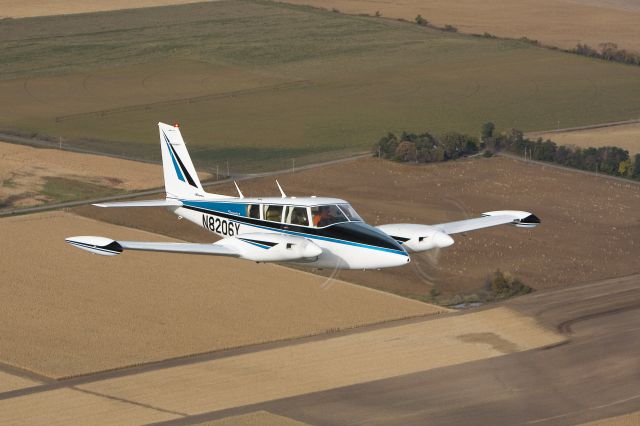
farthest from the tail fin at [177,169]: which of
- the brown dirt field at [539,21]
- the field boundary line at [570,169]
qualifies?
the brown dirt field at [539,21]

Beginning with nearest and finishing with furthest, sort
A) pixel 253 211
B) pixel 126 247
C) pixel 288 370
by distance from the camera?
1. pixel 126 247
2. pixel 253 211
3. pixel 288 370

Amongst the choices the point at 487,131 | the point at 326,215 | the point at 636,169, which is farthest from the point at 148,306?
the point at 636,169

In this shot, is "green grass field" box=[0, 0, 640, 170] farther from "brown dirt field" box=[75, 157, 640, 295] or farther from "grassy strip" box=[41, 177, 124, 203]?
"grassy strip" box=[41, 177, 124, 203]

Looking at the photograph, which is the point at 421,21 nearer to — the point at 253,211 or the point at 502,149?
the point at 502,149

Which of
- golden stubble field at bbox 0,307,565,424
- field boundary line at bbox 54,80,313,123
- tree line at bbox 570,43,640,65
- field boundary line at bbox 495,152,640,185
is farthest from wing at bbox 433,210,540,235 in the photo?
tree line at bbox 570,43,640,65

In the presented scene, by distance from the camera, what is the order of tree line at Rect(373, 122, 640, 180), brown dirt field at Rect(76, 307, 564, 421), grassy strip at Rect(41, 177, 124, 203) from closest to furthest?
brown dirt field at Rect(76, 307, 564, 421) → grassy strip at Rect(41, 177, 124, 203) → tree line at Rect(373, 122, 640, 180)

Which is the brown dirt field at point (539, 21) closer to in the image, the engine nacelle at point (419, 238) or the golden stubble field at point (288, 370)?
the golden stubble field at point (288, 370)
